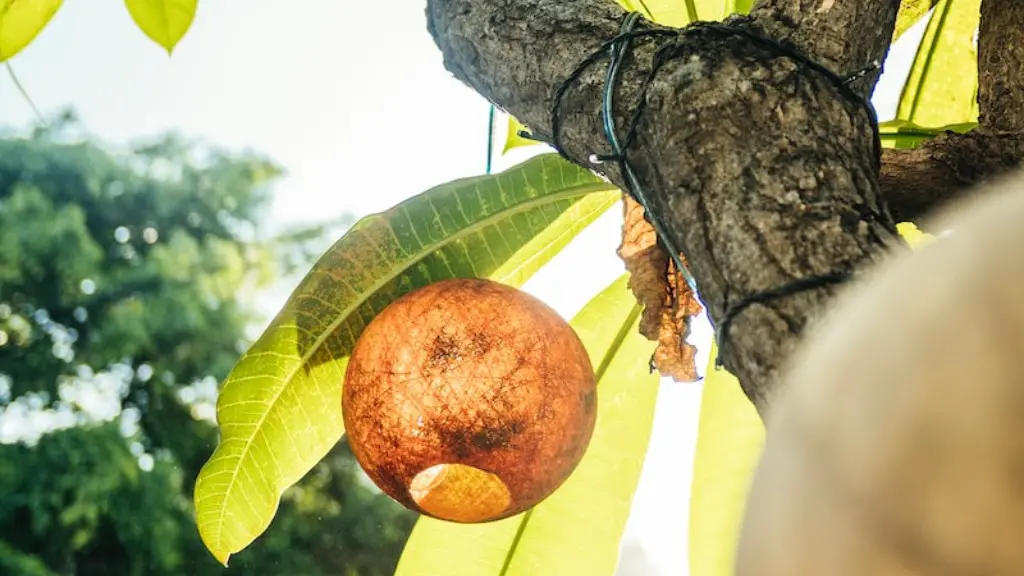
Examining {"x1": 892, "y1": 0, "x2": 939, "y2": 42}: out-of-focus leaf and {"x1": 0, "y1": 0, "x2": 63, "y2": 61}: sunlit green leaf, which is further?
{"x1": 892, "y1": 0, "x2": 939, "y2": 42}: out-of-focus leaf

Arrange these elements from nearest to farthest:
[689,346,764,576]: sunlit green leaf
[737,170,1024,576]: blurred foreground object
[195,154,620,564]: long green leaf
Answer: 1. [737,170,1024,576]: blurred foreground object
2. [195,154,620,564]: long green leaf
3. [689,346,764,576]: sunlit green leaf

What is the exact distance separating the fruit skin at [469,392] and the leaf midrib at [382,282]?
0.10 metres

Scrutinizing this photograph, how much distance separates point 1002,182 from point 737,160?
21 centimetres

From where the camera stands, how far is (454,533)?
2.82 ft

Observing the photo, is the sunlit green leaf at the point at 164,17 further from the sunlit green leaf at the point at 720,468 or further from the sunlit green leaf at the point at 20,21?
the sunlit green leaf at the point at 720,468

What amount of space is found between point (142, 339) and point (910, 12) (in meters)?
6.07

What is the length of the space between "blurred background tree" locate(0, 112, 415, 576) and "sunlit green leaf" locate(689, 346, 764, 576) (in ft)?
17.5

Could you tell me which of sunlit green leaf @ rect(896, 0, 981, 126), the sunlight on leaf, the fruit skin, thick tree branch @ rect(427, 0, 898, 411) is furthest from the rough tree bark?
sunlit green leaf @ rect(896, 0, 981, 126)

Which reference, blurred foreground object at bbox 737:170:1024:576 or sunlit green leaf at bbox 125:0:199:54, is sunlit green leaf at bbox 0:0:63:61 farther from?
blurred foreground object at bbox 737:170:1024:576

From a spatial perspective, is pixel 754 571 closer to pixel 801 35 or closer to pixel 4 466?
pixel 801 35

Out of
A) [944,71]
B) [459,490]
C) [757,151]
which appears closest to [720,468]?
[459,490]

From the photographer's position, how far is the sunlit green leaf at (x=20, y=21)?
77 cm

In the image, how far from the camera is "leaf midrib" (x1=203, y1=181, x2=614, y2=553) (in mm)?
749

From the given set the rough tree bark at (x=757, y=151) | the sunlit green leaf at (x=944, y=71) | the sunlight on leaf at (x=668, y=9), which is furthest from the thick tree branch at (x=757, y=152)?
the sunlit green leaf at (x=944, y=71)
